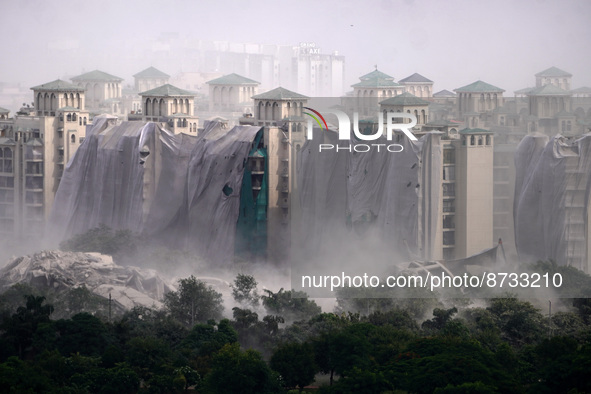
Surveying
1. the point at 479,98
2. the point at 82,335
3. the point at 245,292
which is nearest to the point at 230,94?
the point at 479,98

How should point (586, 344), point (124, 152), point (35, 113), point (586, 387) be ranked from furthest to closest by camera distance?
point (35, 113)
point (124, 152)
point (586, 344)
point (586, 387)

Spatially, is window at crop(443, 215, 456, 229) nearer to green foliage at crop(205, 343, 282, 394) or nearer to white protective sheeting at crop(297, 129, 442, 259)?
white protective sheeting at crop(297, 129, 442, 259)

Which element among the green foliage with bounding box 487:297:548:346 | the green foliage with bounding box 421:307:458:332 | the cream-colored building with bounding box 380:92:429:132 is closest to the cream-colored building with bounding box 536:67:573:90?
the cream-colored building with bounding box 380:92:429:132

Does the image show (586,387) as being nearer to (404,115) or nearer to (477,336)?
(477,336)

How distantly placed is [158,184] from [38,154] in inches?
223

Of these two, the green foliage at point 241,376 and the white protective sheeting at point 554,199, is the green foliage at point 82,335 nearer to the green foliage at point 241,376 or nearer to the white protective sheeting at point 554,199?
the green foliage at point 241,376

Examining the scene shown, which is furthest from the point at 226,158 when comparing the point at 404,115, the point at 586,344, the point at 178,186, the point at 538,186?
the point at 586,344

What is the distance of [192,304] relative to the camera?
32.0m

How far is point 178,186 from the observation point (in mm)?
41375

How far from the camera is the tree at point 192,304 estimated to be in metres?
31.8

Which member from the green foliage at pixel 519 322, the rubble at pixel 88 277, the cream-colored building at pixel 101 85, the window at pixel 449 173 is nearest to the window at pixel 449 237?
the window at pixel 449 173

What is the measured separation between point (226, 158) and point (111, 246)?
4229 millimetres

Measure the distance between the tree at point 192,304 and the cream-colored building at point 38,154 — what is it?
14.0m

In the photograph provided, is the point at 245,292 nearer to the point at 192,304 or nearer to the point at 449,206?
the point at 192,304
